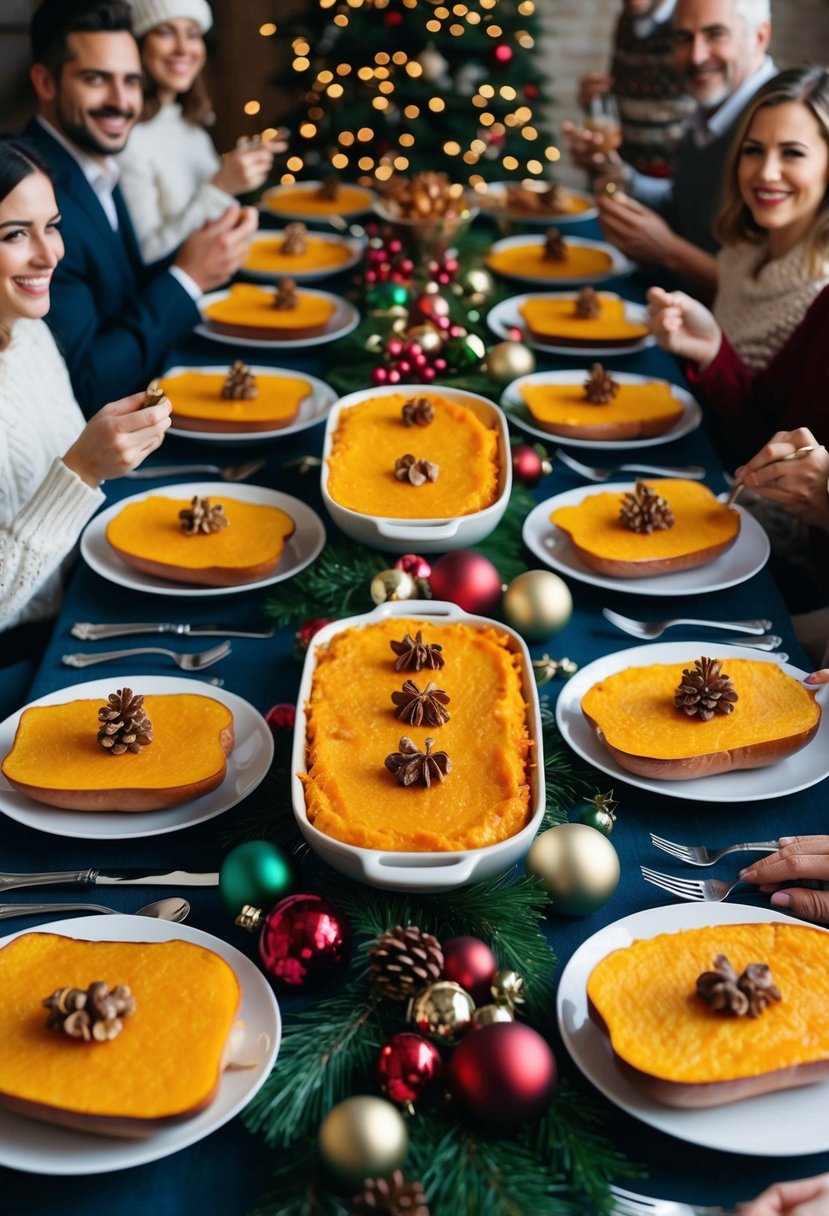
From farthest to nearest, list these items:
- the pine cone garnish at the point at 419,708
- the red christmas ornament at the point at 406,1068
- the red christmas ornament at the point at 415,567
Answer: the red christmas ornament at the point at 415,567 → the pine cone garnish at the point at 419,708 → the red christmas ornament at the point at 406,1068

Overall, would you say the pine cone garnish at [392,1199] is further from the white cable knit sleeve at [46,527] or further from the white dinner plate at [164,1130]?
the white cable knit sleeve at [46,527]

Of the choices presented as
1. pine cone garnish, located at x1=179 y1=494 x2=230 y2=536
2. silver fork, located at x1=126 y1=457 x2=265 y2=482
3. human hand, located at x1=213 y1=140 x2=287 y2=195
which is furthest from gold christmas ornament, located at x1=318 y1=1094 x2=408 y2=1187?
human hand, located at x1=213 y1=140 x2=287 y2=195

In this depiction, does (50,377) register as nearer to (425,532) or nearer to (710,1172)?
(425,532)

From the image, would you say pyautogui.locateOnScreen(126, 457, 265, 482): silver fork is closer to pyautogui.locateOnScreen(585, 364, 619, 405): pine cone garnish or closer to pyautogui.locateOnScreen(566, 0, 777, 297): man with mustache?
pyautogui.locateOnScreen(585, 364, 619, 405): pine cone garnish

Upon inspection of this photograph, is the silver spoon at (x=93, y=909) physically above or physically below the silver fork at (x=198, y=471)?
below

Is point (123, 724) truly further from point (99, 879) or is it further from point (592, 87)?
point (592, 87)

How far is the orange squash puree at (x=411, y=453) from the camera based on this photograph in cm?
162

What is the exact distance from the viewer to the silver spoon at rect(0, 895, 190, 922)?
3.51ft

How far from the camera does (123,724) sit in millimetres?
1199

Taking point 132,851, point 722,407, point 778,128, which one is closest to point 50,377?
point 132,851

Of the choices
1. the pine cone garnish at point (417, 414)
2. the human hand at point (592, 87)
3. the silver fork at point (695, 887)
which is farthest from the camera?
the human hand at point (592, 87)

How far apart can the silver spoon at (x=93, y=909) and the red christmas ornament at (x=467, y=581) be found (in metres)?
0.58

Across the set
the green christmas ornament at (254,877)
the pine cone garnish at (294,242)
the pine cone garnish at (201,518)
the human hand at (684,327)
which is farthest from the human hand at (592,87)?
the green christmas ornament at (254,877)

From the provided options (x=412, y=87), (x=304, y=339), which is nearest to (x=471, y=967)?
(x=304, y=339)
